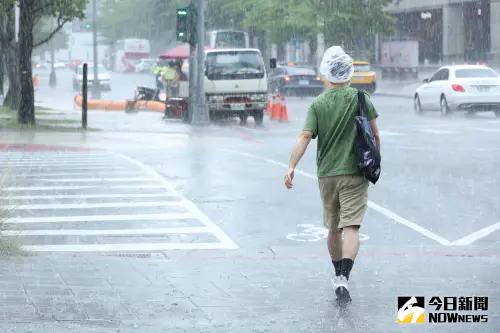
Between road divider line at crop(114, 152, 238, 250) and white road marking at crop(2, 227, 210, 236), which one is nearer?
road divider line at crop(114, 152, 238, 250)

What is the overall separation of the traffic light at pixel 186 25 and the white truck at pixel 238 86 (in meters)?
1.07

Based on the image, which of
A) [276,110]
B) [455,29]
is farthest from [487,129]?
[455,29]

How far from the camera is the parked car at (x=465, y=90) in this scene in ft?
112

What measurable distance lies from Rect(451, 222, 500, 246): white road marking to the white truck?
A: 20843 millimetres

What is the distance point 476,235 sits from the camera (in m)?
12.4

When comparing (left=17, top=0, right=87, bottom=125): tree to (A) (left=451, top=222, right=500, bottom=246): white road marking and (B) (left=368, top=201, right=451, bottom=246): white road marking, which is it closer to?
(B) (left=368, top=201, right=451, bottom=246): white road marking

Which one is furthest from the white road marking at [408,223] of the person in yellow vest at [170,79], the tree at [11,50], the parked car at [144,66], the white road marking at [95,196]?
the parked car at [144,66]

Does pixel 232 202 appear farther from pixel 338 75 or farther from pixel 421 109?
pixel 421 109

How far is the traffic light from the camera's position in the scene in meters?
33.3

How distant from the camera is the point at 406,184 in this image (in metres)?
16.9

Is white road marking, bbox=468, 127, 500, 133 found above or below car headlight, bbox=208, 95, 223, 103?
below

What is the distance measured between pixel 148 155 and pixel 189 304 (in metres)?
14.6

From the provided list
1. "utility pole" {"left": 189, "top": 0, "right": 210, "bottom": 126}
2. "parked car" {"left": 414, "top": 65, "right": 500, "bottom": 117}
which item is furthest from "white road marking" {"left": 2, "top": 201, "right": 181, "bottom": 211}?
"parked car" {"left": 414, "top": 65, "right": 500, "bottom": 117}

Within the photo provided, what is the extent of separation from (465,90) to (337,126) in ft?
86.6
